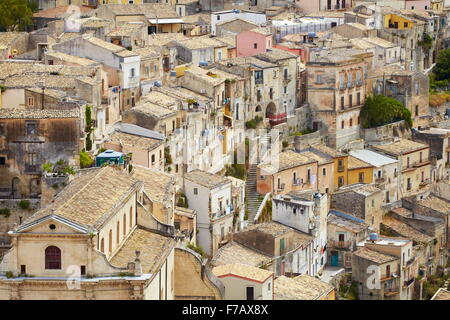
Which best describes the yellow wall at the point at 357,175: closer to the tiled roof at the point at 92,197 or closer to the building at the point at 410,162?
the building at the point at 410,162

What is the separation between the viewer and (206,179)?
54969 mm

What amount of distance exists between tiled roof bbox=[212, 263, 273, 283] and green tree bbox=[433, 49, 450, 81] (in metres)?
44.1

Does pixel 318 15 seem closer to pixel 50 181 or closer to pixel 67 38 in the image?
pixel 67 38

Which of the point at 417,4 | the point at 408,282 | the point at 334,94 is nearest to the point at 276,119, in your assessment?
the point at 334,94

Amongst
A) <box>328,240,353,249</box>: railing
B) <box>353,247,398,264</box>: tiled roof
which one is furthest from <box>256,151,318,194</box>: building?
<box>353,247,398,264</box>: tiled roof

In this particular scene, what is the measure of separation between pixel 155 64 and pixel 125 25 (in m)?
9.47

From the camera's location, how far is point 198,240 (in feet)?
177

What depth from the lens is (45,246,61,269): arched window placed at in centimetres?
3509

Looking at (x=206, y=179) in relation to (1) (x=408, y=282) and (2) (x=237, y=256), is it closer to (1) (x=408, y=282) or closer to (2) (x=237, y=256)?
(2) (x=237, y=256)

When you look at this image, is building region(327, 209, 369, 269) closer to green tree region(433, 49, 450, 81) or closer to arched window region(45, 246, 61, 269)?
arched window region(45, 246, 61, 269)

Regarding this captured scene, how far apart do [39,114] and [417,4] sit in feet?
172

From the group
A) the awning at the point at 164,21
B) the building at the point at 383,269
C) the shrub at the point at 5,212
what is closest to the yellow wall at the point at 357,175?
the building at the point at 383,269

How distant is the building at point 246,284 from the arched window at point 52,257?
30.8 ft
